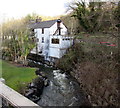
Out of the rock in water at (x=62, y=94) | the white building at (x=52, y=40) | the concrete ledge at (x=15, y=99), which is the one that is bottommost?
the rock in water at (x=62, y=94)

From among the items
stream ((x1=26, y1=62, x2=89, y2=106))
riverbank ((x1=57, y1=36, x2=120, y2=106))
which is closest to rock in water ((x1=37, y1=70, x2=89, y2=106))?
stream ((x1=26, y1=62, x2=89, y2=106))

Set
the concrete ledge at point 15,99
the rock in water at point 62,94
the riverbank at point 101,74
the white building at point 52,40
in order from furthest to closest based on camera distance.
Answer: the white building at point 52,40 < the rock in water at point 62,94 < the riverbank at point 101,74 < the concrete ledge at point 15,99

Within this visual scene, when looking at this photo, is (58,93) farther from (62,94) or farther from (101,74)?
(101,74)

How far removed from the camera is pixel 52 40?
71.3 feet

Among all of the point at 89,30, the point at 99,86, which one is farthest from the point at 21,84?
the point at 89,30

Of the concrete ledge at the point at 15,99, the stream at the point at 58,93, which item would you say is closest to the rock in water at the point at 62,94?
the stream at the point at 58,93

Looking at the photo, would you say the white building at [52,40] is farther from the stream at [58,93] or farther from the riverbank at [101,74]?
the stream at [58,93]

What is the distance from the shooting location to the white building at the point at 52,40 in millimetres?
20250

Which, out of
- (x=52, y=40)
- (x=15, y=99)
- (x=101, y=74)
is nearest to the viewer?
(x=15, y=99)

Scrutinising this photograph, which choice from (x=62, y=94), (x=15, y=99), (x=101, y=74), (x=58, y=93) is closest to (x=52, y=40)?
(x=58, y=93)

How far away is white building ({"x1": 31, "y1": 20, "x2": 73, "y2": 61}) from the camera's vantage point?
20.2 metres

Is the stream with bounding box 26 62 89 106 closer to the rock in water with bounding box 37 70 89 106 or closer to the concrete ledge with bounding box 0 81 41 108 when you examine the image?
the rock in water with bounding box 37 70 89 106

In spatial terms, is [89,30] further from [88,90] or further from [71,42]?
[88,90]

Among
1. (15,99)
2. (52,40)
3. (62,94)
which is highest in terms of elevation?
(52,40)
